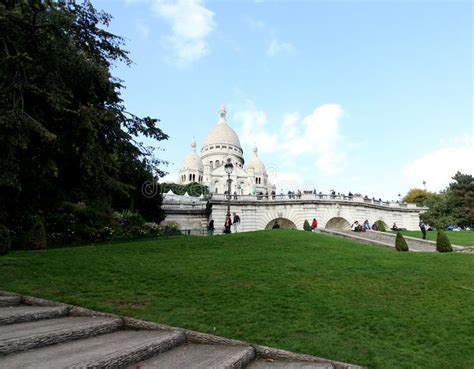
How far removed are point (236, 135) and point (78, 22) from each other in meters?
84.5

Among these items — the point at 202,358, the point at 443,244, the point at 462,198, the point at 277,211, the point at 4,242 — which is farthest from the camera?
the point at 462,198

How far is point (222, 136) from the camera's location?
307 feet

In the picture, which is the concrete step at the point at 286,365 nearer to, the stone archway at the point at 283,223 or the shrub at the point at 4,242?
the shrub at the point at 4,242

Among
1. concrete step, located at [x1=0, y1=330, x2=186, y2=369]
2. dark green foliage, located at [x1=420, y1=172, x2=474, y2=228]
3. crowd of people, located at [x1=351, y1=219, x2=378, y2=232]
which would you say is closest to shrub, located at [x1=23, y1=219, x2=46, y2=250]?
concrete step, located at [x1=0, y1=330, x2=186, y2=369]

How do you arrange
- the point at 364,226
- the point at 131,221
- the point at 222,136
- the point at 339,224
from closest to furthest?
the point at 131,221, the point at 364,226, the point at 339,224, the point at 222,136

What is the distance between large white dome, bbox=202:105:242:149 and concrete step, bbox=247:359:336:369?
8902 cm

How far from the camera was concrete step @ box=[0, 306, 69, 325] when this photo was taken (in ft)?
16.3

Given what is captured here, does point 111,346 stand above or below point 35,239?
below

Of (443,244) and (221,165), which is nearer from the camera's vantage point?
(443,244)

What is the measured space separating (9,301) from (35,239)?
34.8ft

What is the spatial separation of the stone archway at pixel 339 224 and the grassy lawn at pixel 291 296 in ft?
79.7

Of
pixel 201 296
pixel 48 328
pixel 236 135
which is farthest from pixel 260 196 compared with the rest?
pixel 236 135

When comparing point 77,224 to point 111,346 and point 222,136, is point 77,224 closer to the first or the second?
point 111,346

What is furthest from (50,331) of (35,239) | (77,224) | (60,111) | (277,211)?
(277,211)
